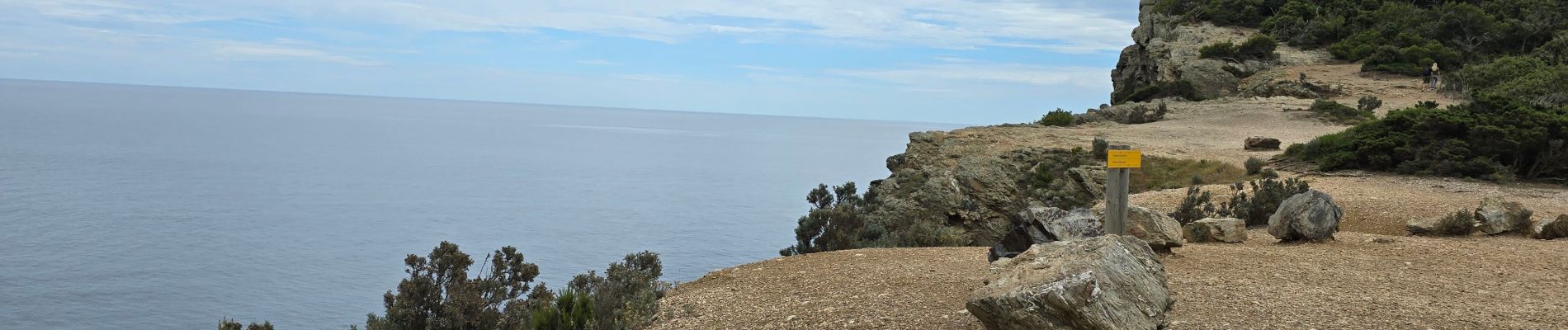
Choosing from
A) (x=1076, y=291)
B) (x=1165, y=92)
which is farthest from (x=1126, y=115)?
(x=1076, y=291)

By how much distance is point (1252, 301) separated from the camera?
23.5 ft

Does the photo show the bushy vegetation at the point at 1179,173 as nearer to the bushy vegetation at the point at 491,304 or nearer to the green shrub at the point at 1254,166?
the green shrub at the point at 1254,166

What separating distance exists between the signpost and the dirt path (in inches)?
21.7

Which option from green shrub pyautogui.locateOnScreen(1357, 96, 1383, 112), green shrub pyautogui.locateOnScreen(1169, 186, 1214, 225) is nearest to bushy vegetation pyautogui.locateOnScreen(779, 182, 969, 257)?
green shrub pyautogui.locateOnScreen(1169, 186, 1214, 225)

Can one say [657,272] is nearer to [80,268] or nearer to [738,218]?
[80,268]

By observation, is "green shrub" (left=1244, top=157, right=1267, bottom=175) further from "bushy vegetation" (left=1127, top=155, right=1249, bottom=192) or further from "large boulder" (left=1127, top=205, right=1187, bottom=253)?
"large boulder" (left=1127, top=205, right=1187, bottom=253)

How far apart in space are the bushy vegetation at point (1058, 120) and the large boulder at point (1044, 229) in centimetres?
1965

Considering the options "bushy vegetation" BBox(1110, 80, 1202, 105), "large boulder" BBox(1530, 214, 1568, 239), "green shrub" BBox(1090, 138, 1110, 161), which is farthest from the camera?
"bushy vegetation" BBox(1110, 80, 1202, 105)

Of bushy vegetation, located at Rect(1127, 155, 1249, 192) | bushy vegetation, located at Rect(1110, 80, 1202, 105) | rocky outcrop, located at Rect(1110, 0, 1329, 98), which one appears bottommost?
bushy vegetation, located at Rect(1127, 155, 1249, 192)

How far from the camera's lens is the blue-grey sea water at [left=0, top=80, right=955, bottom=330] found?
750 inches

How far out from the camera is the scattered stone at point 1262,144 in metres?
22.9

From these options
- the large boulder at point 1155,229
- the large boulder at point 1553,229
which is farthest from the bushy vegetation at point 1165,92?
the large boulder at point 1155,229

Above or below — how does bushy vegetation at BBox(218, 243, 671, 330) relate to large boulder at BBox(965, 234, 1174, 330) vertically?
below

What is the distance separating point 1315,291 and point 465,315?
20.3 ft
